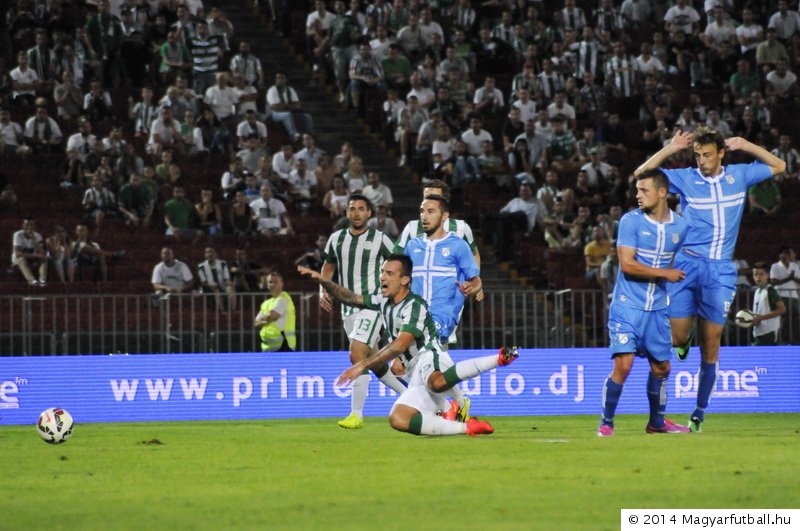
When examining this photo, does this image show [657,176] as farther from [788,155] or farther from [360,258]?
[788,155]

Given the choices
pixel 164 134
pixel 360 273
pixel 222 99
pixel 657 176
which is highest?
pixel 222 99

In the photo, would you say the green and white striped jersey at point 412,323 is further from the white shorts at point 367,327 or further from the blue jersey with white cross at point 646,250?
the white shorts at point 367,327

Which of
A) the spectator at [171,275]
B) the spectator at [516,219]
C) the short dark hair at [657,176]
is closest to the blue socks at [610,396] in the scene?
the short dark hair at [657,176]

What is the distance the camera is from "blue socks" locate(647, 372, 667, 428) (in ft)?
42.0

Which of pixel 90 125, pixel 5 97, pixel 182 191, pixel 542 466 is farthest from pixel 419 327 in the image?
pixel 5 97

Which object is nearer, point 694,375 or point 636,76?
point 694,375

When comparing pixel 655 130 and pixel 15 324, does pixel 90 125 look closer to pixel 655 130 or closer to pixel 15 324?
pixel 15 324

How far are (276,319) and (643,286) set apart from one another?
813 cm

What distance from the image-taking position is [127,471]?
10188mm

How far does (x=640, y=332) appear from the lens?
40.7 feet

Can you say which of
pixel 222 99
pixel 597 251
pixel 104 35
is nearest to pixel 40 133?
pixel 104 35

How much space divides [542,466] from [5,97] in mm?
17416

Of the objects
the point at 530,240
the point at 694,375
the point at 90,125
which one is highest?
the point at 90,125

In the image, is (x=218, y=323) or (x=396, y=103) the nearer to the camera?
(x=218, y=323)
